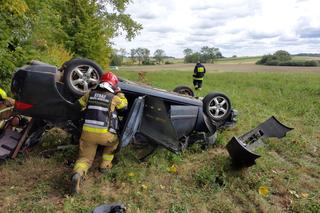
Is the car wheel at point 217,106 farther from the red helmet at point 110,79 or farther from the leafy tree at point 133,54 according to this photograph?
the leafy tree at point 133,54

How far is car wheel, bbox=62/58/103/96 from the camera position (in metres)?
5.01

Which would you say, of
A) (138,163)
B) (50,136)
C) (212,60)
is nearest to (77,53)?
(50,136)

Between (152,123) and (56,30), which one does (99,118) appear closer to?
(152,123)

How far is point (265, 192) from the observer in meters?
4.51

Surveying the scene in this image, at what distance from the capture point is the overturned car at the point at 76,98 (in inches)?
191

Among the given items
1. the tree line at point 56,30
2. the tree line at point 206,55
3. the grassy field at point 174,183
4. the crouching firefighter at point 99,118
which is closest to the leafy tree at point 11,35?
the tree line at point 56,30

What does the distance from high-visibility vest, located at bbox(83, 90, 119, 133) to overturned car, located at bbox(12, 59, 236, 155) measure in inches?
13.8

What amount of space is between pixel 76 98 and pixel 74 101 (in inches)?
2.2

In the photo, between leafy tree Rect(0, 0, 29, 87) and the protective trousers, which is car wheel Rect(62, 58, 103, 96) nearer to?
the protective trousers

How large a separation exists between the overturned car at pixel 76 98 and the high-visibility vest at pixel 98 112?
350mm

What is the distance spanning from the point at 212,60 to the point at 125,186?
76.8 metres

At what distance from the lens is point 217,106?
6109 mm

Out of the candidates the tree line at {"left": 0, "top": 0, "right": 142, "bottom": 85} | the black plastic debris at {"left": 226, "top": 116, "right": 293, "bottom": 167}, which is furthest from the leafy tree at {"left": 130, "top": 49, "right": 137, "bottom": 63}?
the black plastic debris at {"left": 226, "top": 116, "right": 293, "bottom": 167}

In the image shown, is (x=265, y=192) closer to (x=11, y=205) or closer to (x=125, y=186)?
(x=125, y=186)
